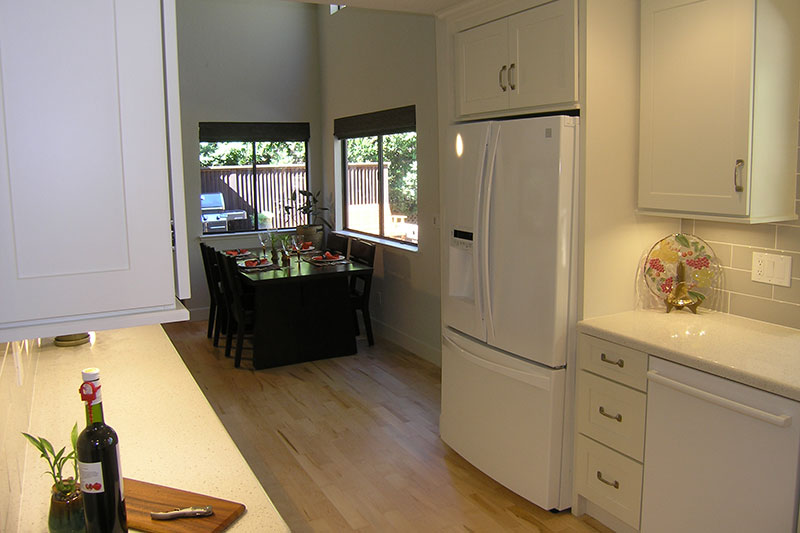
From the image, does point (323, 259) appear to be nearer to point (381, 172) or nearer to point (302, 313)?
point (302, 313)

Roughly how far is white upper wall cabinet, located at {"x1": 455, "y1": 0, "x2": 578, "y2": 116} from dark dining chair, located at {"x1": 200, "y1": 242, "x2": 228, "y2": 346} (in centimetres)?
344

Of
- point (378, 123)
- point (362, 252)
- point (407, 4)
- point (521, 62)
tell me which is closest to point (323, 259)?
point (362, 252)

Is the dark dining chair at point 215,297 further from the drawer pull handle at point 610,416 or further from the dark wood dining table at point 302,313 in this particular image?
the drawer pull handle at point 610,416

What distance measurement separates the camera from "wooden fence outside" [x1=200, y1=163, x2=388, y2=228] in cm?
718

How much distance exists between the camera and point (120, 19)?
1.09 meters

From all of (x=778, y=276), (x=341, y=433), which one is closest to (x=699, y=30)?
(x=778, y=276)

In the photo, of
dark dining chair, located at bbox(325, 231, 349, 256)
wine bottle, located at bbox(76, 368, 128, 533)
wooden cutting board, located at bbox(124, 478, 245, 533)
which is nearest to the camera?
Result: wine bottle, located at bbox(76, 368, 128, 533)

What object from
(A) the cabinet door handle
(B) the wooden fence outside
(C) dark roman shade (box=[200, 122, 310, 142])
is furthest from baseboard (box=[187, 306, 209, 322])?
(A) the cabinet door handle

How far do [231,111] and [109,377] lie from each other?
5146 millimetres

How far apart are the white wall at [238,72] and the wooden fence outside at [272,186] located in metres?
0.24

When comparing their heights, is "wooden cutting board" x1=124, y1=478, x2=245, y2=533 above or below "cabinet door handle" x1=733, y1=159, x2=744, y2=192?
below

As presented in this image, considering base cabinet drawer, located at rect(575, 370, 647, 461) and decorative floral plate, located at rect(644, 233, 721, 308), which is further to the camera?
decorative floral plate, located at rect(644, 233, 721, 308)

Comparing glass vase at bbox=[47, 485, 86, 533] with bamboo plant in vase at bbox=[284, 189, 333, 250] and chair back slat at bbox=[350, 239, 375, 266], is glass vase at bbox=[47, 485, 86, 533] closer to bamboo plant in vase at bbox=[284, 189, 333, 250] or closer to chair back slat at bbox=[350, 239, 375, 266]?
chair back slat at bbox=[350, 239, 375, 266]

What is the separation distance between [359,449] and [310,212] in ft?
13.2
